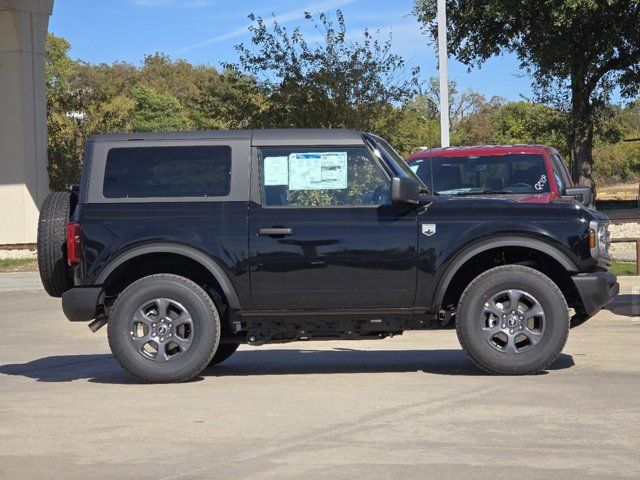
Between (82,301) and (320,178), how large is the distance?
2.14m

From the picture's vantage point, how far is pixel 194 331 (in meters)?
9.62

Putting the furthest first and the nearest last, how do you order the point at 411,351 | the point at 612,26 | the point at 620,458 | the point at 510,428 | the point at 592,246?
the point at 612,26 → the point at 411,351 → the point at 592,246 → the point at 510,428 → the point at 620,458

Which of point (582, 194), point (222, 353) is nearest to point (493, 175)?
point (582, 194)

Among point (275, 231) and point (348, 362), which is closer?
point (275, 231)

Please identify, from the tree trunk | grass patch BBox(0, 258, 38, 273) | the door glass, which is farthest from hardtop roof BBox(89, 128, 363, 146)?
the tree trunk

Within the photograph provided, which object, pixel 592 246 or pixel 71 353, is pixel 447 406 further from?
pixel 71 353

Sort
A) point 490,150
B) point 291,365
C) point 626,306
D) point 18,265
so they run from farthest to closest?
point 18,265
point 626,306
point 490,150
point 291,365

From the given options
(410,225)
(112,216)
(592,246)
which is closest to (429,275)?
(410,225)

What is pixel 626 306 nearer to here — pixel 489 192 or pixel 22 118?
pixel 489 192

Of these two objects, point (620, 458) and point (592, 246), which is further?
point (592, 246)

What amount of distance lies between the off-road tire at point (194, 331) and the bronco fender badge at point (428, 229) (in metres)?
1.79

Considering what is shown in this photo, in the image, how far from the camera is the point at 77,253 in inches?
382

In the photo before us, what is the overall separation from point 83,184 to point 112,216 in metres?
0.38

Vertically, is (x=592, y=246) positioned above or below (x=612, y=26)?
below
